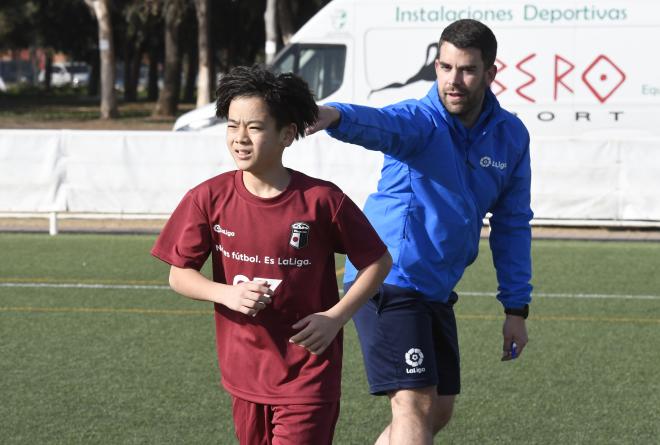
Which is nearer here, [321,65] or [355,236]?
[355,236]

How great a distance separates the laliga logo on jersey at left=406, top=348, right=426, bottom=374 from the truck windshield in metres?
14.4

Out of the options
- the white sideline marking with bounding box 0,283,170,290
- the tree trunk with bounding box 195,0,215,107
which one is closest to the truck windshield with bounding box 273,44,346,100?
the white sideline marking with bounding box 0,283,170,290

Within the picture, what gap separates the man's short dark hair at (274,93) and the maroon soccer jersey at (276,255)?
0.63 feet

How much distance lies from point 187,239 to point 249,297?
38 cm

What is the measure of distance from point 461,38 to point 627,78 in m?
13.9

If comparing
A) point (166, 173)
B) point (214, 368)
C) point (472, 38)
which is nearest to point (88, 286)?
point (214, 368)

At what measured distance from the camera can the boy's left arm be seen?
3.83 m

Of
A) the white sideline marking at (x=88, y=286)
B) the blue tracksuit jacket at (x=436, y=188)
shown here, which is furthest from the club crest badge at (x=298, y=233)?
the white sideline marking at (x=88, y=286)

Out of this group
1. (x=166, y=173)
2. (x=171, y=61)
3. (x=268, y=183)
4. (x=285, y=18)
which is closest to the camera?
(x=268, y=183)

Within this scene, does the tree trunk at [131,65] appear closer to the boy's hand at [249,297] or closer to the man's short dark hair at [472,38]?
the man's short dark hair at [472,38]

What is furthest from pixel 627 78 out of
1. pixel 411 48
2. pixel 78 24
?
pixel 78 24

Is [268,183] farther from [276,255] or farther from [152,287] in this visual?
[152,287]

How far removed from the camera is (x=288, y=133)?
13.0 feet

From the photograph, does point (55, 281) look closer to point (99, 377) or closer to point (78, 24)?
point (99, 377)
